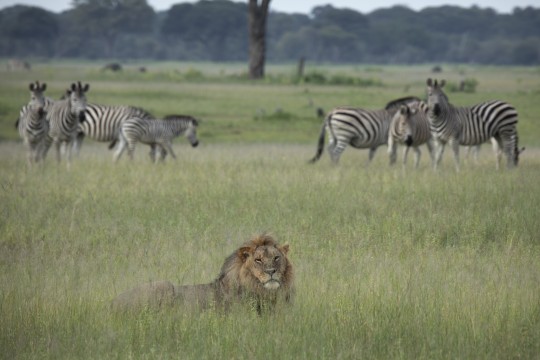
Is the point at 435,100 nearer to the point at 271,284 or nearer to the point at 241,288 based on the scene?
the point at 241,288

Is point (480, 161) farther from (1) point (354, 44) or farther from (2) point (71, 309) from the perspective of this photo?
(1) point (354, 44)

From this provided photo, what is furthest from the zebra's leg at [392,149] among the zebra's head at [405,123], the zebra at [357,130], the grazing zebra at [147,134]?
the grazing zebra at [147,134]

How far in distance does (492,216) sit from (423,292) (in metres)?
4.09

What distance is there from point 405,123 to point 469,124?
122 cm

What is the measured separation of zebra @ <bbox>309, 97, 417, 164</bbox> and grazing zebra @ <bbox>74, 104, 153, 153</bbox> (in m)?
3.95

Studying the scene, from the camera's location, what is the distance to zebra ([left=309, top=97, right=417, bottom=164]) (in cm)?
1880

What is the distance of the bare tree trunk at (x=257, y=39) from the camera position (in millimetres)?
44219

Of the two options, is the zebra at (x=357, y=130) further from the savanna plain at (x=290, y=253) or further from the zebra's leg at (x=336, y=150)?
the savanna plain at (x=290, y=253)

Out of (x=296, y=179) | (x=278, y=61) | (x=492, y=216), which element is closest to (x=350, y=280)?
(x=492, y=216)

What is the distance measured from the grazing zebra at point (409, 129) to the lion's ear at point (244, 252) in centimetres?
1110

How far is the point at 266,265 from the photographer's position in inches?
246

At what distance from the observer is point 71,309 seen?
698 centimetres

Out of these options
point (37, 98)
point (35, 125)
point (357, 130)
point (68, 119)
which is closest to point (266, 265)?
point (35, 125)

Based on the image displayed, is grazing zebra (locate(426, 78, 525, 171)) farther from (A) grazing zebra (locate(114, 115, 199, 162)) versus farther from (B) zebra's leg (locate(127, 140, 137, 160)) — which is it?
(B) zebra's leg (locate(127, 140, 137, 160))
